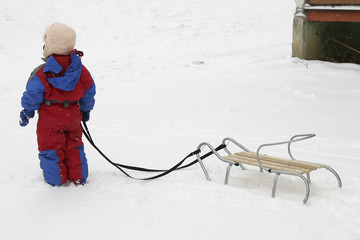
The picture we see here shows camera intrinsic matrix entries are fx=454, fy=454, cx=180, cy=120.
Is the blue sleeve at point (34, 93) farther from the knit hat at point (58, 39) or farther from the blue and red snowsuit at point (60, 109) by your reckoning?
the knit hat at point (58, 39)

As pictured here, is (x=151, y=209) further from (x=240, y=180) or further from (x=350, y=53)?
(x=350, y=53)

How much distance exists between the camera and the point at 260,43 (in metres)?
11.7

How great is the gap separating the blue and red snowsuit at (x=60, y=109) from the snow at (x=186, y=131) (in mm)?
212

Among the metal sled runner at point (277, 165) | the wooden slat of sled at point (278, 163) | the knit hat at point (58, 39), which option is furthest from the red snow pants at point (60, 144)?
the wooden slat of sled at point (278, 163)

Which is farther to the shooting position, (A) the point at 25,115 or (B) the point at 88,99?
(B) the point at 88,99

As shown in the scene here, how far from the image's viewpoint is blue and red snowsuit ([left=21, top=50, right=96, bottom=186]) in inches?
143

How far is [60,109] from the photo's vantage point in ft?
12.3

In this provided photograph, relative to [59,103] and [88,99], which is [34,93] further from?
[88,99]

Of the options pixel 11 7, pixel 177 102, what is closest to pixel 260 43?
pixel 177 102

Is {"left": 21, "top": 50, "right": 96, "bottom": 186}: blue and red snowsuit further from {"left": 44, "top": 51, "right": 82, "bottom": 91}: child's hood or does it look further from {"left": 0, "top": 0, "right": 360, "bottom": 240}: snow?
{"left": 0, "top": 0, "right": 360, "bottom": 240}: snow

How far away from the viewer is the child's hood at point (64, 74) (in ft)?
11.9

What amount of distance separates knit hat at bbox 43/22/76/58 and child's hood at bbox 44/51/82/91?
8cm

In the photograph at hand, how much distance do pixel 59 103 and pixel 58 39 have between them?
0.52 m

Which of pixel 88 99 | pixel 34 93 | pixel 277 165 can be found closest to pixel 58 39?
pixel 34 93
